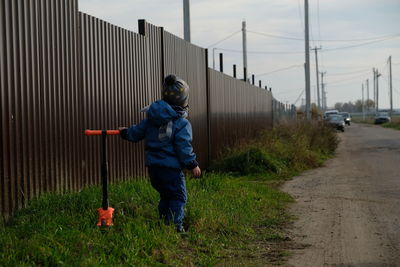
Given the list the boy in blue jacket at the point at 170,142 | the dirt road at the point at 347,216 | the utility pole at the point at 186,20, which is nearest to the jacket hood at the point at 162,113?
the boy in blue jacket at the point at 170,142

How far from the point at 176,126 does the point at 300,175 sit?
767 centimetres

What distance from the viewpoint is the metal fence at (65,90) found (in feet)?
17.5

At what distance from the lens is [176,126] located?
17.0ft

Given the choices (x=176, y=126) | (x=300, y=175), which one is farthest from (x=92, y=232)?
(x=300, y=175)

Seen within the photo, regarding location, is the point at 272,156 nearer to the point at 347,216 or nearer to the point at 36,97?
the point at 347,216

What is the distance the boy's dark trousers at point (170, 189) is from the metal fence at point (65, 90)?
1.24 metres

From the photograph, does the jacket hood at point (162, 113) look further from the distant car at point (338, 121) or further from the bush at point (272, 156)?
the distant car at point (338, 121)

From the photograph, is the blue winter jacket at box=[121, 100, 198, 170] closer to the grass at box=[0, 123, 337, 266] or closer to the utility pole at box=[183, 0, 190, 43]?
the grass at box=[0, 123, 337, 266]

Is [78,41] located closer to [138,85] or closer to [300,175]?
[138,85]

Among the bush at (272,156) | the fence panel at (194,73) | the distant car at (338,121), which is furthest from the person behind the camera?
the distant car at (338,121)

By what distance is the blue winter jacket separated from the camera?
512 cm

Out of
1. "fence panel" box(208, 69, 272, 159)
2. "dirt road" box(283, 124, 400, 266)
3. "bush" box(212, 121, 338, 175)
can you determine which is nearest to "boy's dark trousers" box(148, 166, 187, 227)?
"dirt road" box(283, 124, 400, 266)

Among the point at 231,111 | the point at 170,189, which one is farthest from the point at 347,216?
the point at 231,111

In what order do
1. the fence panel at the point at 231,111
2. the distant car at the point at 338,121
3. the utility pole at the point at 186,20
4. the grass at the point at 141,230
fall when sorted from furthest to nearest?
the distant car at the point at 338,121, the utility pole at the point at 186,20, the fence panel at the point at 231,111, the grass at the point at 141,230
